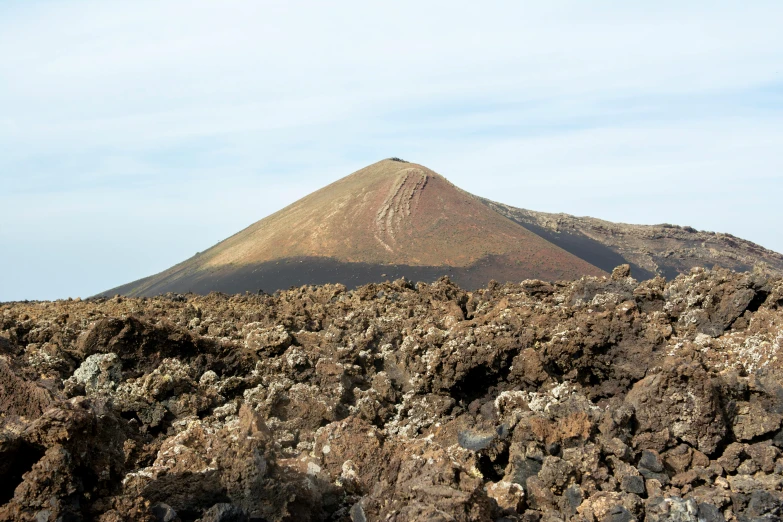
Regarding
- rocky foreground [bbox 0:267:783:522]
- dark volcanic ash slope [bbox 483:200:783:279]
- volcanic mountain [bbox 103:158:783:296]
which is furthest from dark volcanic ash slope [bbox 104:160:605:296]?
rocky foreground [bbox 0:267:783:522]

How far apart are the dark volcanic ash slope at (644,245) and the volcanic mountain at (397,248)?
15 centimetres

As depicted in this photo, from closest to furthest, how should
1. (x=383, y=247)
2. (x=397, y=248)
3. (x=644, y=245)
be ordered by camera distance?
(x=397, y=248)
(x=383, y=247)
(x=644, y=245)

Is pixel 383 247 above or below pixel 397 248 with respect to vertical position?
above

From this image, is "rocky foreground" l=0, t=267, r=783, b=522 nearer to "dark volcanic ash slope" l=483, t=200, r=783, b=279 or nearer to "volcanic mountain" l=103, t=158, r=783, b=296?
"volcanic mountain" l=103, t=158, r=783, b=296

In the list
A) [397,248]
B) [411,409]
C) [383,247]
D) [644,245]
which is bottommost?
[411,409]

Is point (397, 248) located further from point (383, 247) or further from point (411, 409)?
point (411, 409)

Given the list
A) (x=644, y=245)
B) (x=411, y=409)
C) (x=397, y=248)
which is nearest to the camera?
(x=411, y=409)

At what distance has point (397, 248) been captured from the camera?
32125 mm

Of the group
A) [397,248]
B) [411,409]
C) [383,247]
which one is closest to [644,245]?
[397,248]

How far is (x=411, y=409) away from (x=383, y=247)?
77.5 ft

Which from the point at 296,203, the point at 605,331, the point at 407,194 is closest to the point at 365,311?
the point at 605,331

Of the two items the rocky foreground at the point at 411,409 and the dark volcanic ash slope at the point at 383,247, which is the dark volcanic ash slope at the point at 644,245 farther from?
the rocky foreground at the point at 411,409

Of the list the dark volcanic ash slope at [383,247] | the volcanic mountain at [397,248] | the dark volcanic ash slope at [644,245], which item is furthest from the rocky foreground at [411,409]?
the dark volcanic ash slope at [644,245]

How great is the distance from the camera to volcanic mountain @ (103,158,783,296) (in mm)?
30362
